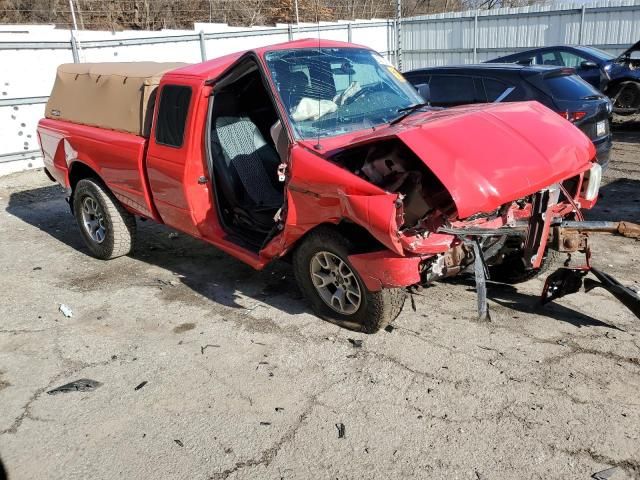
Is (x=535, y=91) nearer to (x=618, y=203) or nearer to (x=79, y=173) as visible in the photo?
(x=618, y=203)

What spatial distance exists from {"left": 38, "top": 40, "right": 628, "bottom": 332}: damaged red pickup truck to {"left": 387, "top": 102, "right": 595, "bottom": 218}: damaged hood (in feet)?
0.04

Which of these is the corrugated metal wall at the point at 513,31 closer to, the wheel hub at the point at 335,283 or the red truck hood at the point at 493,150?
the red truck hood at the point at 493,150

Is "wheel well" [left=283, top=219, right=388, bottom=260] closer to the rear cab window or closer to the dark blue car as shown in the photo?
the rear cab window

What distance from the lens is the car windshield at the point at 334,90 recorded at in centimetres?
423

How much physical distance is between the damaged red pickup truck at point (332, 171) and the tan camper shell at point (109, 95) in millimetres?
20

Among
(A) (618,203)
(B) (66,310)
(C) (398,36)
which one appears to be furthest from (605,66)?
(B) (66,310)

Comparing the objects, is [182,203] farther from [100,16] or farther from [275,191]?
[100,16]

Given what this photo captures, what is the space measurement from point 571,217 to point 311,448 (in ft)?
8.55

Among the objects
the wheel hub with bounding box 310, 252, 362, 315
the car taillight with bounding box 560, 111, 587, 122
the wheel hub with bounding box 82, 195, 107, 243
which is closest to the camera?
the wheel hub with bounding box 310, 252, 362, 315

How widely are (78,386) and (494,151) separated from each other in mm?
3124

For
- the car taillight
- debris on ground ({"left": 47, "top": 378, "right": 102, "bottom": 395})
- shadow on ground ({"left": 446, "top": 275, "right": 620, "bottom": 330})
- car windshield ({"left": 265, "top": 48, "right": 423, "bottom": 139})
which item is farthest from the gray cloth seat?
the car taillight

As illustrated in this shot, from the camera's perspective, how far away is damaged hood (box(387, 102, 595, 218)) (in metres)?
3.25

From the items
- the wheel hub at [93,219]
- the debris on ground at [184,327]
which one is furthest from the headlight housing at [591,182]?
the wheel hub at [93,219]

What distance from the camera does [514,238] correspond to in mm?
3926
